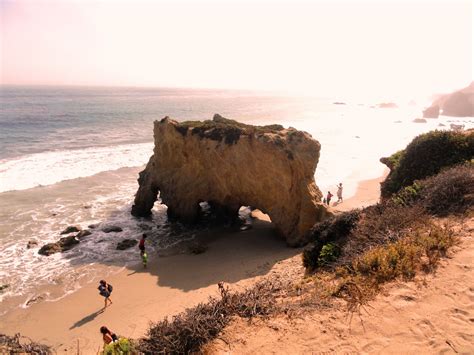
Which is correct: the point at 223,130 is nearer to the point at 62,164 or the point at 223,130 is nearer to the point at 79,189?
the point at 79,189

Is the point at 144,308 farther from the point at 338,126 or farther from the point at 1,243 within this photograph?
the point at 338,126

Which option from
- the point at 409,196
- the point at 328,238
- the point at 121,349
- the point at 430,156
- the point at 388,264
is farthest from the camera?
the point at 430,156

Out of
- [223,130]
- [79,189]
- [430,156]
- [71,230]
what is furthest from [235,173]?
[79,189]

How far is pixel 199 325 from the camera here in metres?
6.69

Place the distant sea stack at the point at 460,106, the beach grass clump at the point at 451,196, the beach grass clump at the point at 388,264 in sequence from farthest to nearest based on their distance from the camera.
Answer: the distant sea stack at the point at 460,106 → the beach grass clump at the point at 451,196 → the beach grass clump at the point at 388,264

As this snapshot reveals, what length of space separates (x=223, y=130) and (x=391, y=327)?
1617 cm

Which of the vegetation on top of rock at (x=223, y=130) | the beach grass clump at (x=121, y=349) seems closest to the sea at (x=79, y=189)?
the vegetation on top of rock at (x=223, y=130)

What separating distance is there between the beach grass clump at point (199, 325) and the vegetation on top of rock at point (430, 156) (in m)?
11.7

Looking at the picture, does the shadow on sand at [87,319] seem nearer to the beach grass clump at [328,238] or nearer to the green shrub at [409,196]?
the beach grass clump at [328,238]

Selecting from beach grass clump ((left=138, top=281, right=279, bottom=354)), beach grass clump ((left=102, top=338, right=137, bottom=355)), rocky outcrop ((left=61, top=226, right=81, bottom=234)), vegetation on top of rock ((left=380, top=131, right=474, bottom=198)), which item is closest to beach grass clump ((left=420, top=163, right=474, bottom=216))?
vegetation on top of rock ((left=380, top=131, right=474, bottom=198))

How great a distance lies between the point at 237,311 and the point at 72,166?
32180 millimetres

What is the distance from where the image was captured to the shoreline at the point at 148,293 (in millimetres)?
12281

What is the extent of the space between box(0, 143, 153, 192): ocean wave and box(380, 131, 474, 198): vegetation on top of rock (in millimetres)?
26898

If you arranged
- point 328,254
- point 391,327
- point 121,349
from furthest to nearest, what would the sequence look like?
point 328,254, point 121,349, point 391,327
